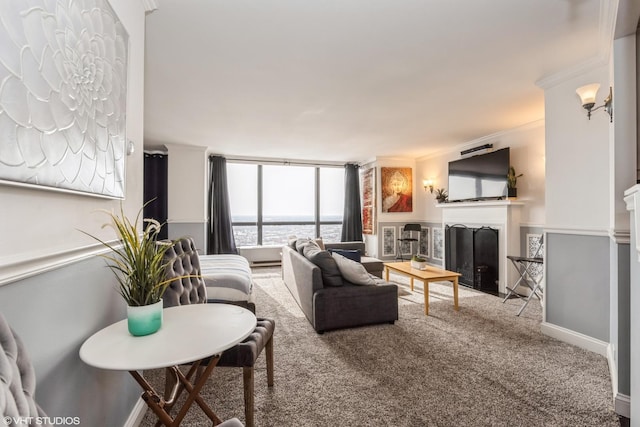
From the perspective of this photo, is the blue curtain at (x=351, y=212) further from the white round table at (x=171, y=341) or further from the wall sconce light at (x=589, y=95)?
the white round table at (x=171, y=341)

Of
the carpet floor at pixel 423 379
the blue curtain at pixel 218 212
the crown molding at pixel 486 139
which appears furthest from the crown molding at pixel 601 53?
the blue curtain at pixel 218 212

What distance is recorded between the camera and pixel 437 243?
632 centimetres

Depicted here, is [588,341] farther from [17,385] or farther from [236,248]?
[236,248]

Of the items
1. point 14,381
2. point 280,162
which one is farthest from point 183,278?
point 280,162

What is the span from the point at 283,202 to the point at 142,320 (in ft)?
20.1

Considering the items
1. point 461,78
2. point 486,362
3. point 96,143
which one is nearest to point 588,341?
point 486,362

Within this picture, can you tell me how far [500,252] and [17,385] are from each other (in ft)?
16.7

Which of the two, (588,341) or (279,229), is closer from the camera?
(588,341)

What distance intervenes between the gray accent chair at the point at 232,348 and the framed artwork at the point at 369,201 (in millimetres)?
5136

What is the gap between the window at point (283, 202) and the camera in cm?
693

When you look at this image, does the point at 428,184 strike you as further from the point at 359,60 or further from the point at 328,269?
the point at 359,60

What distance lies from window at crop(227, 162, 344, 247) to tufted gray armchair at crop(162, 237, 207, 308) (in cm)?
464

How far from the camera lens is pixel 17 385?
1.92 feet

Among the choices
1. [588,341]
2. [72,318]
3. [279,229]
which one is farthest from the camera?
[279,229]
